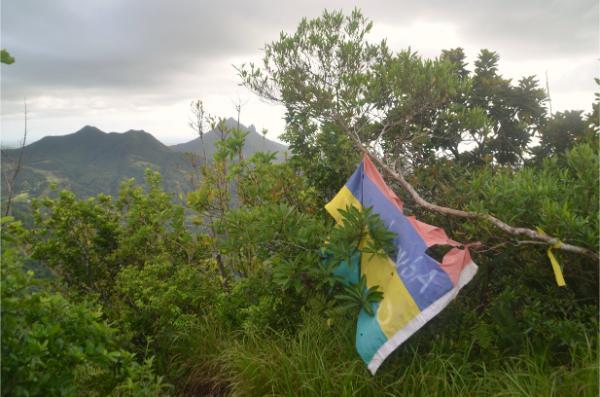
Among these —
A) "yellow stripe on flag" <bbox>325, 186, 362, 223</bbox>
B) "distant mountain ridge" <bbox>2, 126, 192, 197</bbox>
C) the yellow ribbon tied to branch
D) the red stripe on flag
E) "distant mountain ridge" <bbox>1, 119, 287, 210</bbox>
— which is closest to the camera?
the yellow ribbon tied to branch

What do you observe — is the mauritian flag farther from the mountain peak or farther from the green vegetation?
the mountain peak

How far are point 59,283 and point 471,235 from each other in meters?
4.42

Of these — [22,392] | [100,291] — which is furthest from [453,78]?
[100,291]

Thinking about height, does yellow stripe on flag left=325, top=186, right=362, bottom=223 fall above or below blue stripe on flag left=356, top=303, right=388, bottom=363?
above

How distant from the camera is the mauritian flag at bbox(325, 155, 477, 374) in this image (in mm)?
2533

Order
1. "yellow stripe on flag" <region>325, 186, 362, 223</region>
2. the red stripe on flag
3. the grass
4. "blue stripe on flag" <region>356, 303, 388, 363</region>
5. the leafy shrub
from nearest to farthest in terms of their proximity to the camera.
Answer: the leafy shrub < the grass < "blue stripe on flag" <region>356, 303, 388, 363</region> < the red stripe on flag < "yellow stripe on flag" <region>325, 186, 362, 223</region>

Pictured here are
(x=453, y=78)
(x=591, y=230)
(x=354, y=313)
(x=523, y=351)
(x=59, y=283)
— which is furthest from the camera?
(x=59, y=283)

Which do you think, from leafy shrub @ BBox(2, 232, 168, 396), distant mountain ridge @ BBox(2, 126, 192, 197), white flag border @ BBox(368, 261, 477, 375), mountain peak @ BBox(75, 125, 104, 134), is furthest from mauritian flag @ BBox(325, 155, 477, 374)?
mountain peak @ BBox(75, 125, 104, 134)

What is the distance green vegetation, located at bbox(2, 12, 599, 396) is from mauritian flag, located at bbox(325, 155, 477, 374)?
5.9 inches

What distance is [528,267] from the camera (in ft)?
9.59

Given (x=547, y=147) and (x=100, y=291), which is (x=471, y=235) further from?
(x=100, y=291)

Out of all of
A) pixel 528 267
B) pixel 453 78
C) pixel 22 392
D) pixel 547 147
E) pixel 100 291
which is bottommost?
pixel 100 291

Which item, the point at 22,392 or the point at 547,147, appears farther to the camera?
the point at 547,147

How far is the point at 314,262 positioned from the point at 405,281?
757 millimetres
